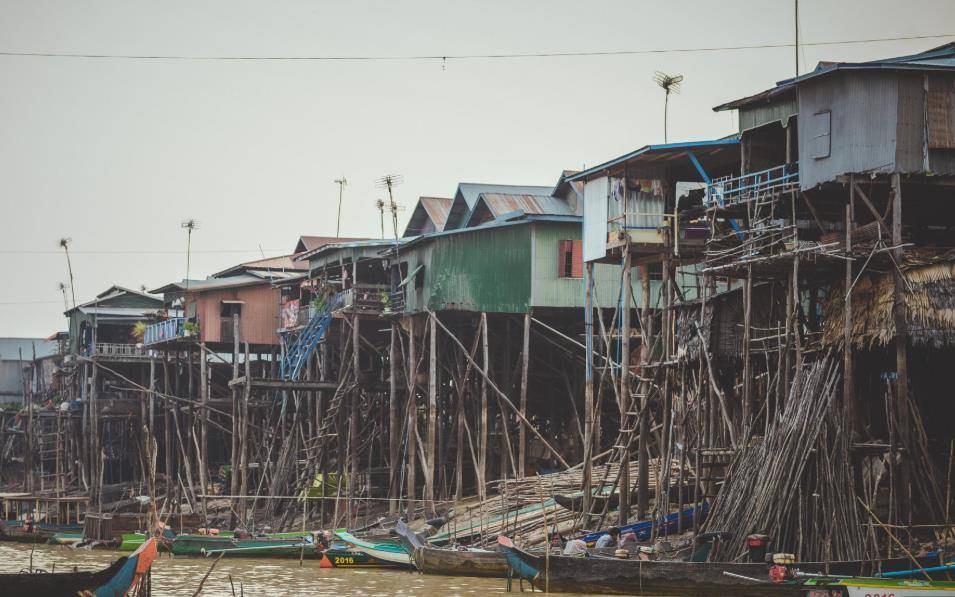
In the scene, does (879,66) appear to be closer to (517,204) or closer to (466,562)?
(466,562)

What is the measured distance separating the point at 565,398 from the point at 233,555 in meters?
11.9

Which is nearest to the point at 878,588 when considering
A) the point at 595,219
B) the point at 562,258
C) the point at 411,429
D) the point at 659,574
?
the point at 659,574

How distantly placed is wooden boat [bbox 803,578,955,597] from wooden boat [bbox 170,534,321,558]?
15236 millimetres

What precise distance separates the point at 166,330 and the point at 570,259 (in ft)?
61.7

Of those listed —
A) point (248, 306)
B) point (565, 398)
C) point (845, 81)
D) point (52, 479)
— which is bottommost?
point (52, 479)

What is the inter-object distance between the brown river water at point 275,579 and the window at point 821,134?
401 inches

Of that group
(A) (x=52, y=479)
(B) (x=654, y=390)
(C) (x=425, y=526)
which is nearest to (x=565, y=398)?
(C) (x=425, y=526)

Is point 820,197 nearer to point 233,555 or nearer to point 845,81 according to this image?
point 845,81

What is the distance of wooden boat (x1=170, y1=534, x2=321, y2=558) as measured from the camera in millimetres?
32469

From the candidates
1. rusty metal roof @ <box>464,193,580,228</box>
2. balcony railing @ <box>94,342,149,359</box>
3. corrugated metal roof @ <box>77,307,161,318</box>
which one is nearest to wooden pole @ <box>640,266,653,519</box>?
rusty metal roof @ <box>464,193,580,228</box>

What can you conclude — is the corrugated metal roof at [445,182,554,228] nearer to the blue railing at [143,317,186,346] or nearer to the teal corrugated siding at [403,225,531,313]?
the teal corrugated siding at [403,225,531,313]

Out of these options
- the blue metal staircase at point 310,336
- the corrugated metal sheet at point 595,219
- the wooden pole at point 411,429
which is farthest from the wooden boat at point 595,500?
the blue metal staircase at point 310,336

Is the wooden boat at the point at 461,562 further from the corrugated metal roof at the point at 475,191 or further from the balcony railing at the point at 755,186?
the corrugated metal roof at the point at 475,191

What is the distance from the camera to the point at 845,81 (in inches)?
950
